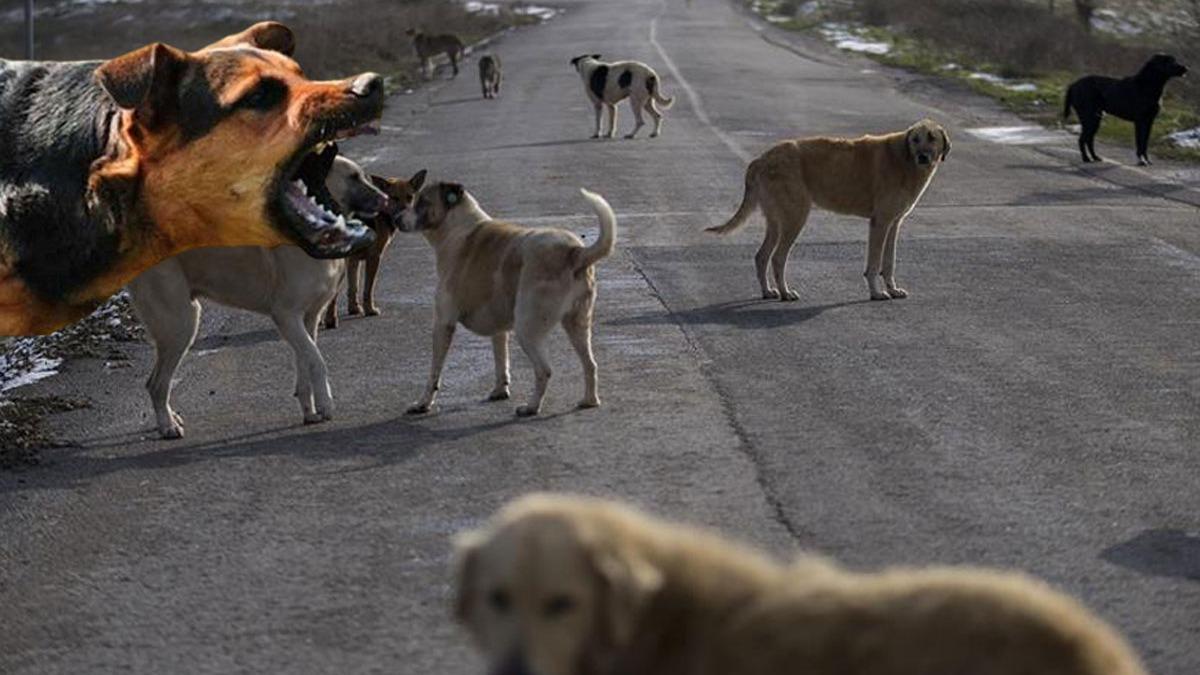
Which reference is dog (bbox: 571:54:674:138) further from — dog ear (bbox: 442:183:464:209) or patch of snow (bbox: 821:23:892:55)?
patch of snow (bbox: 821:23:892:55)

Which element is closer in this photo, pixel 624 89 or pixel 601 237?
pixel 601 237

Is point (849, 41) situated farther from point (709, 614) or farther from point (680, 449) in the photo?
point (709, 614)

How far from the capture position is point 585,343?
11016mm

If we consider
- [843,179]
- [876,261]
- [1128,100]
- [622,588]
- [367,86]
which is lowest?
[1128,100]

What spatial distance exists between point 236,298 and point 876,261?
5.10 m

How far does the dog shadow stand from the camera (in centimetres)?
1361

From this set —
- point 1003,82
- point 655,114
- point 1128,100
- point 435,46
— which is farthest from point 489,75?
point 1128,100

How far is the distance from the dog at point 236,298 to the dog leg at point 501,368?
842 millimetres

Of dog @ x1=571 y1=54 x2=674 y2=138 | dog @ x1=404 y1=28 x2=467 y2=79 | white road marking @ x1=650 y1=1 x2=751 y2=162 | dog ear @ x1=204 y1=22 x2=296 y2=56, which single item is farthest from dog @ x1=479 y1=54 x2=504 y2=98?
dog ear @ x1=204 y1=22 x2=296 y2=56

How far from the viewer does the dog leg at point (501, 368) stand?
11.4m

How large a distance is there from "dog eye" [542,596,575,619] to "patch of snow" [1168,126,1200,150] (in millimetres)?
23915

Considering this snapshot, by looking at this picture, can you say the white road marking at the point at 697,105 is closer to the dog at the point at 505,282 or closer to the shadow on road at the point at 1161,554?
the dog at the point at 505,282

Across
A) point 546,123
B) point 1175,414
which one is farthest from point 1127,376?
point 546,123

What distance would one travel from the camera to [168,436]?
10.7 metres
